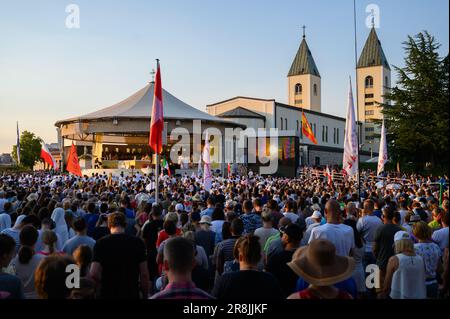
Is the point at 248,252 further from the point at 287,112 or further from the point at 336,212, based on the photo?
the point at 287,112

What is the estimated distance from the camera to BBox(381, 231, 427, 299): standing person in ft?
16.3

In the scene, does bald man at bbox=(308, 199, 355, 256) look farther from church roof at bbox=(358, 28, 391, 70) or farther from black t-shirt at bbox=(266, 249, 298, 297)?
church roof at bbox=(358, 28, 391, 70)

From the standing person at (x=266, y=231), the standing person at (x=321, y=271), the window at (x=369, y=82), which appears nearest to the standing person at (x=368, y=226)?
the standing person at (x=266, y=231)

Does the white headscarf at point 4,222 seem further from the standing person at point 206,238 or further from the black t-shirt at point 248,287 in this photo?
the black t-shirt at point 248,287

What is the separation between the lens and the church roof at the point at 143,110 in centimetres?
4281

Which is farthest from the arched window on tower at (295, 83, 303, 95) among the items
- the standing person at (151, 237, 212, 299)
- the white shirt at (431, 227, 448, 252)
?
the standing person at (151, 237, 212, 299)

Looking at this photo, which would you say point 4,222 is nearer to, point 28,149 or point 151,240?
point 151,240

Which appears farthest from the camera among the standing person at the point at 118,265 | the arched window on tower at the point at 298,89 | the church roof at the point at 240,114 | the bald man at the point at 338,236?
the arched window on tower at the point at 298,89

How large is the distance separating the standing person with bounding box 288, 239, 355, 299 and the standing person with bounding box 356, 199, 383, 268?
13.7 ft

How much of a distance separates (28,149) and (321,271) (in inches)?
3336

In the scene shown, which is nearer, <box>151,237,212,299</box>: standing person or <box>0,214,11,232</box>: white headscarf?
<box>151,237,212,299</box>: standing person

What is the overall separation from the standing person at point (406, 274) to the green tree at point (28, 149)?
8056 centimetres
